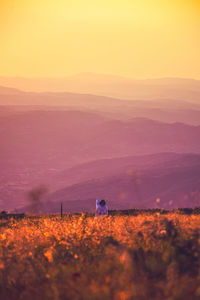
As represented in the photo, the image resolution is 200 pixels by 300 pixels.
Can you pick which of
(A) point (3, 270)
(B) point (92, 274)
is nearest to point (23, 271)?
(A) point (3, 270)

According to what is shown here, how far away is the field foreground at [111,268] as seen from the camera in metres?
5.45

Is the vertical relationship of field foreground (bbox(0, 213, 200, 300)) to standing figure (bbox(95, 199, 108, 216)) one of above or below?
below

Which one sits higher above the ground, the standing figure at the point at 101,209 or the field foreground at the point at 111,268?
the standing figure at the point at 101,209

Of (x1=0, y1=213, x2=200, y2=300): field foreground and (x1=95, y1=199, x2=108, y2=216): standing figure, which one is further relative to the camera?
(x1=95, y1=199, x2=108, y2=216): standing figure

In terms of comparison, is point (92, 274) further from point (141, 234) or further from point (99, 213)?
point (99, 213)

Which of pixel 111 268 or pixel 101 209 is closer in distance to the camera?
pixel 111 268

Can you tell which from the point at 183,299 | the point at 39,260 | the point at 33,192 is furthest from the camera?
the point at 33,192

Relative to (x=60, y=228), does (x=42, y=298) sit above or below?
below

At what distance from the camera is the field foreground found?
17.9 ft

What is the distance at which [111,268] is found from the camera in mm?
6426

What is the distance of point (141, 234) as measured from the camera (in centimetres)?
826

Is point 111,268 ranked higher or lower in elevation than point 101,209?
lower

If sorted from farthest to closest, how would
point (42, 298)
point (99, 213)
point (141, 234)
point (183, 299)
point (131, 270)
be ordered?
point (99, 213) < point (141, 234) < point (131, 270) < point (42, 298) < point (183, 299)

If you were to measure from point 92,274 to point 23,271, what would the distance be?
1.17 m
